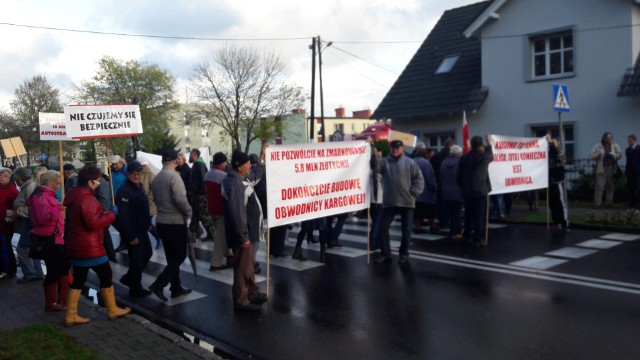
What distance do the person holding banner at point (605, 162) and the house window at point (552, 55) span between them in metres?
4.33

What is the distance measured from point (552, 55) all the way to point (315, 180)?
14231 mm

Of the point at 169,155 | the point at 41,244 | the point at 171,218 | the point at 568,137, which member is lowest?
the point at 41,244

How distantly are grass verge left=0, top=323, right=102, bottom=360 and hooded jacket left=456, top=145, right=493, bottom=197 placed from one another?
705cm

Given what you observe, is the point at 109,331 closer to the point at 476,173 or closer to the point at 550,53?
the point at 476,173

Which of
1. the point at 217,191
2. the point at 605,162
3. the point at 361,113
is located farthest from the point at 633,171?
the point at 361,113

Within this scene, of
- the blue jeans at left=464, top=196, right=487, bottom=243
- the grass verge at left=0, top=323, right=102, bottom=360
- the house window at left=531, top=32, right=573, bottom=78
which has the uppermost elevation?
the house window at left=531, top=32, right=573, bottom=78

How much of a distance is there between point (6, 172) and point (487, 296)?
677cm

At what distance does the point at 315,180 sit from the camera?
812cm

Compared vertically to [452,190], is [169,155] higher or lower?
higher

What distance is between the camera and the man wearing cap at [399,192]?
8.80 meters

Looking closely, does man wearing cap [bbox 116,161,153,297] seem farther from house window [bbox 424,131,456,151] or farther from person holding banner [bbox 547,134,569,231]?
house window [bbox 424,131,456,151]

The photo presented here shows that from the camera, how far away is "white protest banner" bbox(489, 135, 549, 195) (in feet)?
36.2

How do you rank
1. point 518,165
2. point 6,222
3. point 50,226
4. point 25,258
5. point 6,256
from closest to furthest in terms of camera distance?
1. point 50,226
2. point 6,222
3. point 25,258
4. point 6,256
5. point 518,165

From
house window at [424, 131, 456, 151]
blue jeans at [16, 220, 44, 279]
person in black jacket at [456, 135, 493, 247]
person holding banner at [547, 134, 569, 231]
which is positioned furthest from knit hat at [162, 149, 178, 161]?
house window at [424, 131, 456, 151]
